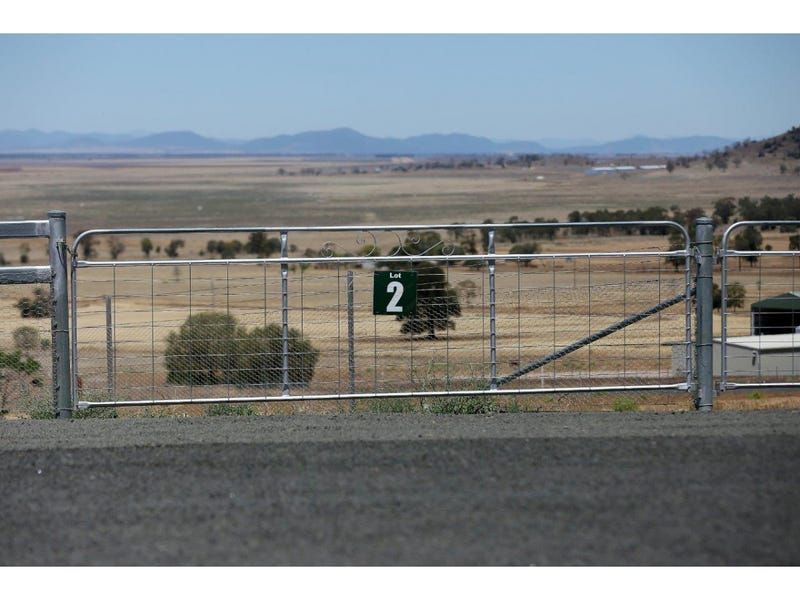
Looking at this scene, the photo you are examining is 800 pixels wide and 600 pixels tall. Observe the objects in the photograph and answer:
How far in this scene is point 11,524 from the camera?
673cm

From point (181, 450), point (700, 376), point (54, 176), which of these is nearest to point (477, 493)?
point (181, 450)

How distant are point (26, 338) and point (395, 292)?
411cm

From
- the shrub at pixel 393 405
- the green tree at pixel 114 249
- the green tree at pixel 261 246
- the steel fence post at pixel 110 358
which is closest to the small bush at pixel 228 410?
the steel fence post at pixel 110 358

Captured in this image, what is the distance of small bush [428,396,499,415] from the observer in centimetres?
1066

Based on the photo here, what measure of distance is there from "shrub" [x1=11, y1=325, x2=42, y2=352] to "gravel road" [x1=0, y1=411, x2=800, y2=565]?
99.5 inches

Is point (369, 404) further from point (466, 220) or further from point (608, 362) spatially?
point (466, 220)

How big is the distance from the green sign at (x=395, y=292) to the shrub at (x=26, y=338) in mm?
3525

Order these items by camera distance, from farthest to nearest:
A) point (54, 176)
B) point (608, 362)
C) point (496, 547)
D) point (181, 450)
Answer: point (54, 176)
point (608, 362)
point (181, 450)
point (496, 547)

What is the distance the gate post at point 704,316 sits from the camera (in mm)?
10828

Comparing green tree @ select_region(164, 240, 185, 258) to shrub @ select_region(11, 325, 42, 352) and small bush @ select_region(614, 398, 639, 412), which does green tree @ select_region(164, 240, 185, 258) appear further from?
small bush @ select_region(614, 398, 639, 412)

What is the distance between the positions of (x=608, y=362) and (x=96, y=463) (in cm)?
928

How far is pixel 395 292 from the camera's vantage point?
10883 mm

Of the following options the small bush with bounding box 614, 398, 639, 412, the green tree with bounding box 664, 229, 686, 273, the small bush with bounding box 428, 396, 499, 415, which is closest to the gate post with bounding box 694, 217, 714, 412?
the green tree with bounding box 664, 229, 686, 273

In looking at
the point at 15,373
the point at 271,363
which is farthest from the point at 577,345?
the point at 15,373
